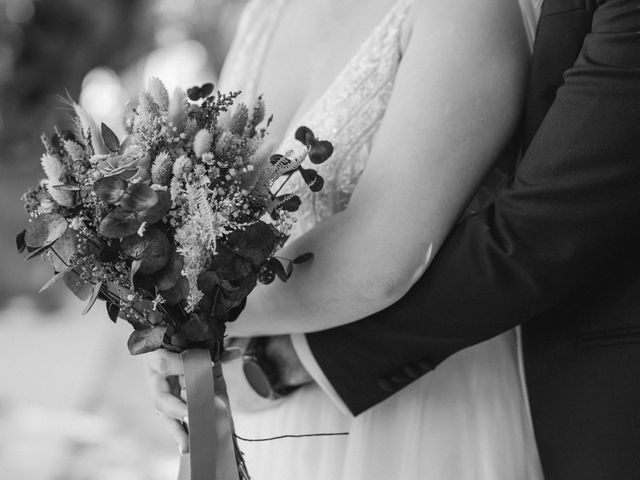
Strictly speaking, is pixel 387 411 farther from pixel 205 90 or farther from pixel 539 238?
pixel 205 90

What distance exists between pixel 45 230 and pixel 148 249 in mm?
162

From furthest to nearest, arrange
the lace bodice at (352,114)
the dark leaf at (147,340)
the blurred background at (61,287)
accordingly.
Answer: the blurred background at (61,287) → the lace bodice at (352,114) → the dark leaf at (147,340)

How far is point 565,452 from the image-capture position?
1.46 meters

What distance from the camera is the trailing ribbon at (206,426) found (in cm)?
131

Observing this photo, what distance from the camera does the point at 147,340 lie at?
4.19 ft

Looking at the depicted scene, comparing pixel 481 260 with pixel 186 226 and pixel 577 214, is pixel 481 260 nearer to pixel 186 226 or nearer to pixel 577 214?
pixel 577 214

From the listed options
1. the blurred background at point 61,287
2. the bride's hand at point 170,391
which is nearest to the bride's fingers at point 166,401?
the bride's hand at point 170,391

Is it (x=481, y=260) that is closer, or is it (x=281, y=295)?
(x=481, y=260)

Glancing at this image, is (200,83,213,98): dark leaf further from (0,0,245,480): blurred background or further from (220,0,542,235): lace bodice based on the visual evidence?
(0,0,245,480): blurred background

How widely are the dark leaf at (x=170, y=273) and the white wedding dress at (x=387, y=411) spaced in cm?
49

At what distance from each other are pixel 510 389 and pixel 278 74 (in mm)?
891

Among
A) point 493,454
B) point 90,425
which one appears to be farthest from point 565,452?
point 90,425

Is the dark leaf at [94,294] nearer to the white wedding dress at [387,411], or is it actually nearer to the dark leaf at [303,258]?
the dark leaf at [303,258]

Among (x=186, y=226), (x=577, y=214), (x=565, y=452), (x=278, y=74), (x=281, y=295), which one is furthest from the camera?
(x=278, y=74)
